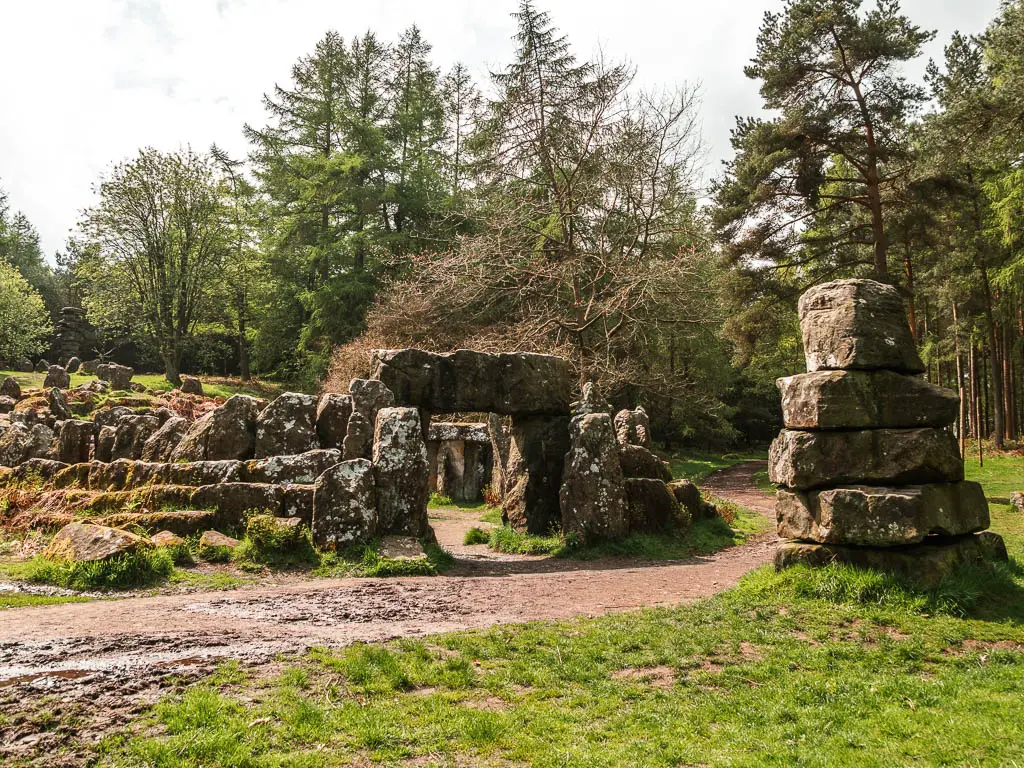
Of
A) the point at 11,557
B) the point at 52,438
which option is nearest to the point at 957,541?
the point at 11,557

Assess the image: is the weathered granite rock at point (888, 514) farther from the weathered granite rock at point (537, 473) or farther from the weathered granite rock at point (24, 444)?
Answer: the weathered granite rock at point (24, 444)

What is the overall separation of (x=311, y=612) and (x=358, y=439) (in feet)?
17.6

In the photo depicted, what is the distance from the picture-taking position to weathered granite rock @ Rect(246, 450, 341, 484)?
36.6 ft

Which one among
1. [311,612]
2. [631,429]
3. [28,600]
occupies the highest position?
[631,429]

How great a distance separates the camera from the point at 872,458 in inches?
304

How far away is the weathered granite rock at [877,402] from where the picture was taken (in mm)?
7832

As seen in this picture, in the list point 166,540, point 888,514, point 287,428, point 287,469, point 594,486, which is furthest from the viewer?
point 287,428

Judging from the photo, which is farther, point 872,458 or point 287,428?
point 287,428

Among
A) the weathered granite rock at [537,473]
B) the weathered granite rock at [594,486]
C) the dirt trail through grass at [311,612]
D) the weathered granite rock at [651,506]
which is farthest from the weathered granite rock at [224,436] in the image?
the weathered granite rock at [651,506]

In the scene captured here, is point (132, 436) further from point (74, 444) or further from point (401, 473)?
point (401, 473)

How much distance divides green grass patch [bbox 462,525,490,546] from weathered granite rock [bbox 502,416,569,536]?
58 centimetres

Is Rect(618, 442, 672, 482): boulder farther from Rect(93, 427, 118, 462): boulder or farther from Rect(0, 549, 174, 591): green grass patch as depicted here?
Rect(93, 427, 118, 462): boulder

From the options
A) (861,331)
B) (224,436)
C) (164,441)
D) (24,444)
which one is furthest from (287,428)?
(861,331)

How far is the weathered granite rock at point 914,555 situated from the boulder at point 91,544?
323 inches
